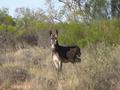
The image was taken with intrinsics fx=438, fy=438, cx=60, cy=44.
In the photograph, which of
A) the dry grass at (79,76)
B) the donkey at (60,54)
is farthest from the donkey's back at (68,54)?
the dry grass at (79,76)

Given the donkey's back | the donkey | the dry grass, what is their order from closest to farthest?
the dry grass < the donkey < the donkey's back

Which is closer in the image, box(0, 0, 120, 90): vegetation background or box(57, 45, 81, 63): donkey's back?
box(0, 0, 120, 90): vegetation background

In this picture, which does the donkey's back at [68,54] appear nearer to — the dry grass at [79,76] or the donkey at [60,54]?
the donkey at [60,54]

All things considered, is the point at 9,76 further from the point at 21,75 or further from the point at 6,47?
the point at 6,47

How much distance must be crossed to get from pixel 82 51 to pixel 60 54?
2.31 metres

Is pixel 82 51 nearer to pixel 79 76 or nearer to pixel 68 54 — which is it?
pixel 68 54

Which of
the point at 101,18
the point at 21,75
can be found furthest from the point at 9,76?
the point at 101,18

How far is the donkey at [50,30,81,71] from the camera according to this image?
1562 cm

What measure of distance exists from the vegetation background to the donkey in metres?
0.25

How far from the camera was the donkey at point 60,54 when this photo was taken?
1562 centimetres

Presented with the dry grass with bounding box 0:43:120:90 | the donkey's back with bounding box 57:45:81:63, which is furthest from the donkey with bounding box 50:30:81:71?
the dry grass with bounding box 0:43:120:90

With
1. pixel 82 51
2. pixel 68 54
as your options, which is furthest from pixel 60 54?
pixel 82 51

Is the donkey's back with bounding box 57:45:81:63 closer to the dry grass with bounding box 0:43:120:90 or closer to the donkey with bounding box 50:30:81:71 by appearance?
the donkey with bounding box 50:30:81:71

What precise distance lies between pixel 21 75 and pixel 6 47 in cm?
1361
